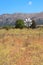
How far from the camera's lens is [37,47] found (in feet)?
44.8

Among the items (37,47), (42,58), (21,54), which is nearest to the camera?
(42,58)

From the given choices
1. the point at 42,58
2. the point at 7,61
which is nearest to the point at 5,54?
the point at 7,61

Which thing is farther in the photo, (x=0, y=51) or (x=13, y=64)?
(x=0, y=51)

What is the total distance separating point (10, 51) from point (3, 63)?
2578 mm

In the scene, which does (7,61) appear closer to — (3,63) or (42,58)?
(3,63)

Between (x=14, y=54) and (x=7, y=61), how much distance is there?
4.76 ft

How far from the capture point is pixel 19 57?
11305mm

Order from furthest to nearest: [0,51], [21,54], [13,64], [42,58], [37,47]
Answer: [37,47], [0,51], [21,54], [42,58], [13,64]

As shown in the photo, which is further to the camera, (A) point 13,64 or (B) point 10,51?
(B) point 10,51

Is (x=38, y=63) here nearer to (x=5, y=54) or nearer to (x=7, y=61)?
(x=7, y=61)

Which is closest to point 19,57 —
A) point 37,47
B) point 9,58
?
point 9,58

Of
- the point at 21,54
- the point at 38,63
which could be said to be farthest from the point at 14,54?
the point at 38,63

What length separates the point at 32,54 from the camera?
11961 millimetres

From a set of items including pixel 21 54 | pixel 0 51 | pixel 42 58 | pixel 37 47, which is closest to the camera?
pixel 42 58
